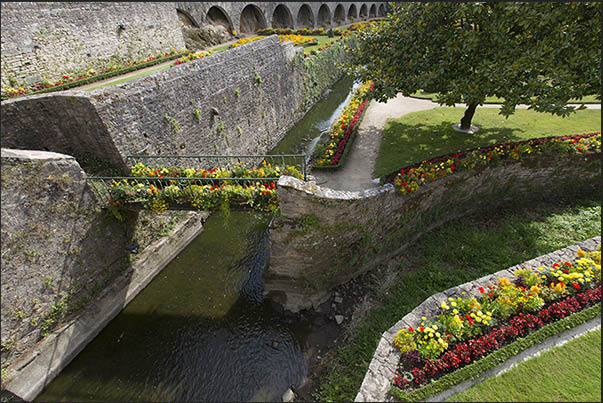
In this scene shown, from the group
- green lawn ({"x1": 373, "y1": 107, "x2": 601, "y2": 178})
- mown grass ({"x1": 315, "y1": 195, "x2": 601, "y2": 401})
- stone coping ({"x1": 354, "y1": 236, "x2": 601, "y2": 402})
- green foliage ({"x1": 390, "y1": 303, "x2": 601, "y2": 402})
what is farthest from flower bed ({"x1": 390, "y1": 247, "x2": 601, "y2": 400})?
green lawn ({"x1": 373, "y1": 107, "x2": 601, "y2": 178})

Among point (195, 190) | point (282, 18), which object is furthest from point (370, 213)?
point (282, 18)

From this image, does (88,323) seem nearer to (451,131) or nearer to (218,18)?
(451,131)

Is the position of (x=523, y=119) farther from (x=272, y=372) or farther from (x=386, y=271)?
(x=272, y=372)

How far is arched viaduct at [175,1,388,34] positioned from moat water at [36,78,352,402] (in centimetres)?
2453

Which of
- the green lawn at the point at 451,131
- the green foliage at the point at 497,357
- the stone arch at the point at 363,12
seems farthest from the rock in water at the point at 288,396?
the stone arch at the point at 363,12

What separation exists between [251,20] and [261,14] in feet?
5.09

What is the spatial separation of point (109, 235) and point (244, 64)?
1214 cm

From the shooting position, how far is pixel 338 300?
10.7 metres

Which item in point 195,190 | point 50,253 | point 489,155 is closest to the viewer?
point 50,253

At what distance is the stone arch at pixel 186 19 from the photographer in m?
25.0

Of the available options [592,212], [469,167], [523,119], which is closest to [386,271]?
[469,167]

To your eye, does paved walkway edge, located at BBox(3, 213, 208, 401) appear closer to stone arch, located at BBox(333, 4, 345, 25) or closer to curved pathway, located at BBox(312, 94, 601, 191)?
curved pathway, located at BBox(312, 94, 601, 191)

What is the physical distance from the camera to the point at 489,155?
11930 mm

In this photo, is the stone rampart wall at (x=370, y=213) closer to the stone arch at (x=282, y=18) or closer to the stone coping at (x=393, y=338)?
the stone coping at (x=393, y=338)
